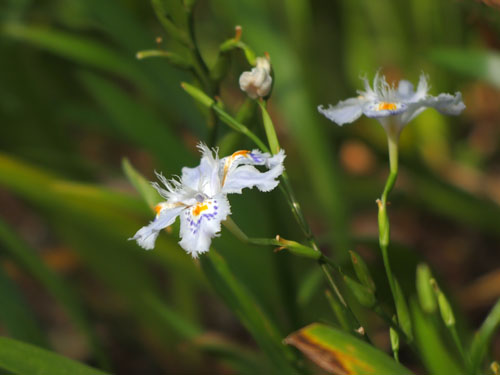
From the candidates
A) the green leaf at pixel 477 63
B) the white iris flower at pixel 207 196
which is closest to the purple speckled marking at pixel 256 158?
the white iris flower at pixel 207 196

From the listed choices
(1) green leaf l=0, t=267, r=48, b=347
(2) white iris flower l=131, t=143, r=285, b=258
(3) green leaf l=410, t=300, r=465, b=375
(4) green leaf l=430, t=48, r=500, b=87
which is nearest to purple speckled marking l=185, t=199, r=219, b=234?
(2) white iris flower l=131, t=143, r=285, b=258

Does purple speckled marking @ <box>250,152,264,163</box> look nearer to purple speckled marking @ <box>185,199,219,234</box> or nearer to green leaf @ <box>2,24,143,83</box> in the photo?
purple speckled marking @ <box>185,199,219,234</box>

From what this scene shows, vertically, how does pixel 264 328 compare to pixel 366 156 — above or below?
below

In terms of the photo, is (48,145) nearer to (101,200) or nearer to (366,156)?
(101,200)

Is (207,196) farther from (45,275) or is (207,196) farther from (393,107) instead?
(45,275)

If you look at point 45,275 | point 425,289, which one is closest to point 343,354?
point 425,289

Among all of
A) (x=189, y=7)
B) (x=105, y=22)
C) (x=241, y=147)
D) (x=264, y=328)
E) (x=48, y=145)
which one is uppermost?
(x=48, y=145)

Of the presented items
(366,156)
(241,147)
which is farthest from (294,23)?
(241,147)
